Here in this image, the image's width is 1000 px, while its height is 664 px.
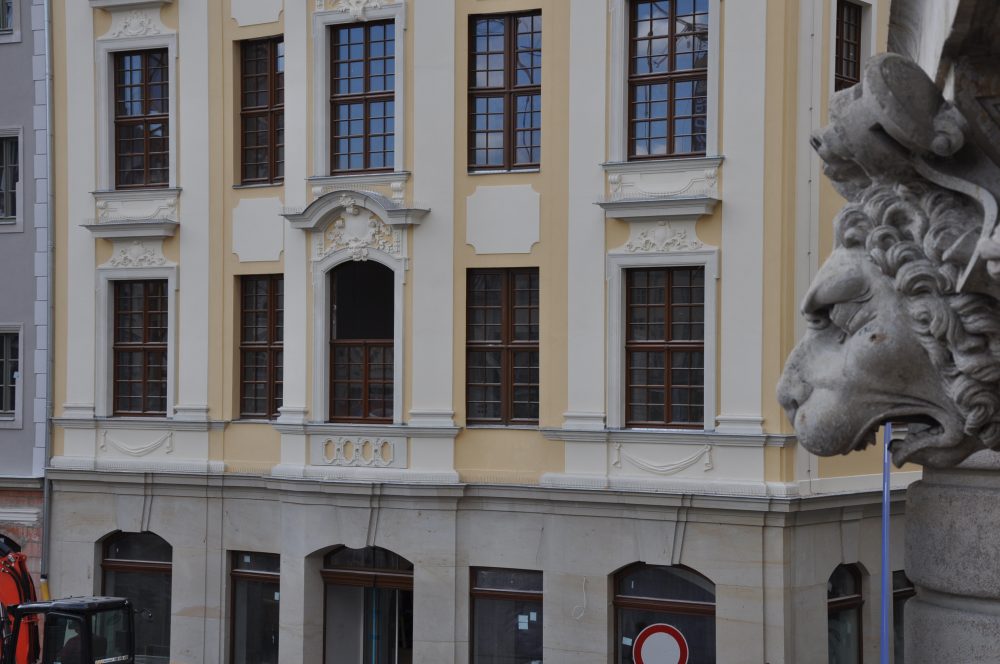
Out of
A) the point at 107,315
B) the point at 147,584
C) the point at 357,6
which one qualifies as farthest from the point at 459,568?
the point at 357,6

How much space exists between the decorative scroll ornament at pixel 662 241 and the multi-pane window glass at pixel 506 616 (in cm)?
466

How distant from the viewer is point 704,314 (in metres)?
20.5

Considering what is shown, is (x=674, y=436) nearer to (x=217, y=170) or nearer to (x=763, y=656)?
(x=763, y=656)

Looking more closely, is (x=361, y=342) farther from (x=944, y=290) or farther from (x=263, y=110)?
(x=944, y=290)

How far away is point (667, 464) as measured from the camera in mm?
20453

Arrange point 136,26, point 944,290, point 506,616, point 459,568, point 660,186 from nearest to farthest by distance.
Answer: point 944,290, point 660,186, point 506,616, point 459,568, point 136,26

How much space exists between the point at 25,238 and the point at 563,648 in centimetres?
1109

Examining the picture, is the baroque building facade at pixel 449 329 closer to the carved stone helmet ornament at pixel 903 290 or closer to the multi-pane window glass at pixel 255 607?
the multi-pane window glass at pixel 255 607

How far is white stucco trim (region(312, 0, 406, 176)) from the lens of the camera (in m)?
22.2

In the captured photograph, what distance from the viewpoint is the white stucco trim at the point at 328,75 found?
22188mm

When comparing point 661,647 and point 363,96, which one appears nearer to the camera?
point 661,647

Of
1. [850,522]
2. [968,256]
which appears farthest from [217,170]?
[968,256]

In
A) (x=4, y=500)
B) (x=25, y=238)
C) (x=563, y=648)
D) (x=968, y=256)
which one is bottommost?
(x=563, y=648)

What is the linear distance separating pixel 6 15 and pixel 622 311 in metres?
11.7
